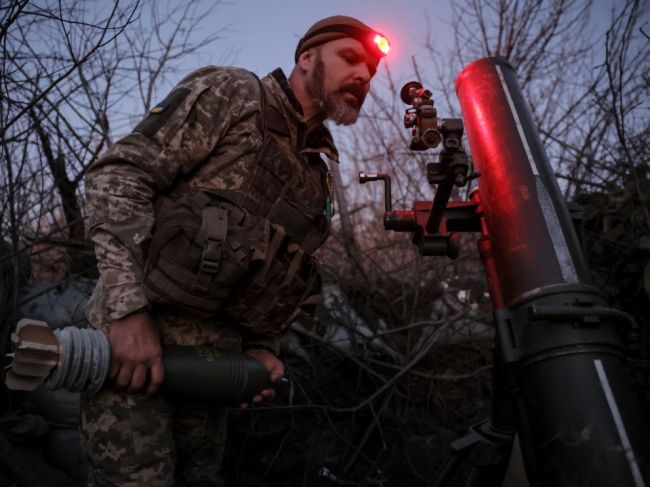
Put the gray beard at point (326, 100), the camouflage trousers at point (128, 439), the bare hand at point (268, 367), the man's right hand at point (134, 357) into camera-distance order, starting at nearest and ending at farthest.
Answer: the man's right hand at point (134, 357), the camouflage trousers at point (128, 439), the bare hand at point (268, 367), the gray beard at point (326, 100)

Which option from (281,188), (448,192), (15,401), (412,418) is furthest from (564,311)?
(15,401)

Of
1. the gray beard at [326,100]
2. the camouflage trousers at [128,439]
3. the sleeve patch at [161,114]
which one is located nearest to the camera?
the camouflage trousers at [128,439]

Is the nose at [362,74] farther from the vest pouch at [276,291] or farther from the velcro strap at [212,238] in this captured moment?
the velcro strap at [212,238]

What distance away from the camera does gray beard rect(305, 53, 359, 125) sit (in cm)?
210

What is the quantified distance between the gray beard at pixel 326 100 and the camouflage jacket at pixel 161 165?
252 millimetres

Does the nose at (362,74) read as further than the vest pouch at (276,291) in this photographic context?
Yes

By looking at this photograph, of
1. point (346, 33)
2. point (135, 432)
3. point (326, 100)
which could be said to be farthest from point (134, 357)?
point (346, 33)

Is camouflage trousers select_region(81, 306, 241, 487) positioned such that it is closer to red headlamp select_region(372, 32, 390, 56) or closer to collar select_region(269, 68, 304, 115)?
collar select_region(269, 68, 304, 115)

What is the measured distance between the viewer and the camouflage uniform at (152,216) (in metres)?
1.46

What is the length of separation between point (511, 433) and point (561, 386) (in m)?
0.44

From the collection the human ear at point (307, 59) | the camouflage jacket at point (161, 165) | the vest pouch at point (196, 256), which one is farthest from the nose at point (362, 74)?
the vest pouch at point (196, 256)

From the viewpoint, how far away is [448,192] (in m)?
1.43

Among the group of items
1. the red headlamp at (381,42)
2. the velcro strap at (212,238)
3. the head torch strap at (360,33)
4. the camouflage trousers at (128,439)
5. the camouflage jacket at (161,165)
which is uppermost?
the head torch strap at (360,33)

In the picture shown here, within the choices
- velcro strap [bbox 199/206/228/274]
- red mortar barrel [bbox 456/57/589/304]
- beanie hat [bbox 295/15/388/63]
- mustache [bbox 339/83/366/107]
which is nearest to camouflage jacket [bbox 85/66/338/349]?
velcro strap [bbox 199/206/228/274]
